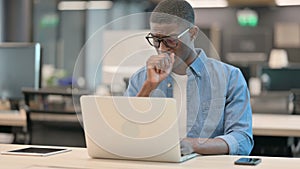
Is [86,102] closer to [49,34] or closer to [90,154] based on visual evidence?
[90,154]

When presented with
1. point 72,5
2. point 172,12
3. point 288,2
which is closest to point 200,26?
point 288,2

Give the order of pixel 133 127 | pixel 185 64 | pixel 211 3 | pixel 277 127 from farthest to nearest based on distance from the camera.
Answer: pixel 211 3 < pixel 277 127 < pixel 185 64 < pixel 133 127

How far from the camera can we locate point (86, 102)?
1843 millimetres

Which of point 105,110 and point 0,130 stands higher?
point 105,110

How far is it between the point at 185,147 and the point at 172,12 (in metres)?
0.47

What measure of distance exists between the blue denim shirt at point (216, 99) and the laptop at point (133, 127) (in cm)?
32

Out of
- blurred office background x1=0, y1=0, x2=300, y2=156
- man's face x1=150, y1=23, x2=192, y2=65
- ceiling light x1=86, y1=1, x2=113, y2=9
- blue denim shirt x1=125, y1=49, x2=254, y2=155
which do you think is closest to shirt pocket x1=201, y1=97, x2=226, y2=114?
blue denim shirt x1=125, y1=49, x2=254, y2=155

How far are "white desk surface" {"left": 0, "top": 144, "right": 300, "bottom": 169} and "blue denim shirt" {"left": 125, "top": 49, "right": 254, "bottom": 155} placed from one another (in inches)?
9.3

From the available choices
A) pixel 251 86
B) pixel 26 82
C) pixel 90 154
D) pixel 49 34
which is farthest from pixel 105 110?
pixel 49 34

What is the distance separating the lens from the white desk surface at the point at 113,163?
177cm

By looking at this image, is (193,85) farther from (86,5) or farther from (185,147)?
(86,5)

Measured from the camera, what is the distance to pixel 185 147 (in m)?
1.97

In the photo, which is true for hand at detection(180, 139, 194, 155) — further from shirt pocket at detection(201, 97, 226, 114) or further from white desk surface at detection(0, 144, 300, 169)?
shirt pocket at detection(201, 97, 226, 114)

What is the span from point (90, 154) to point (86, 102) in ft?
0.62
